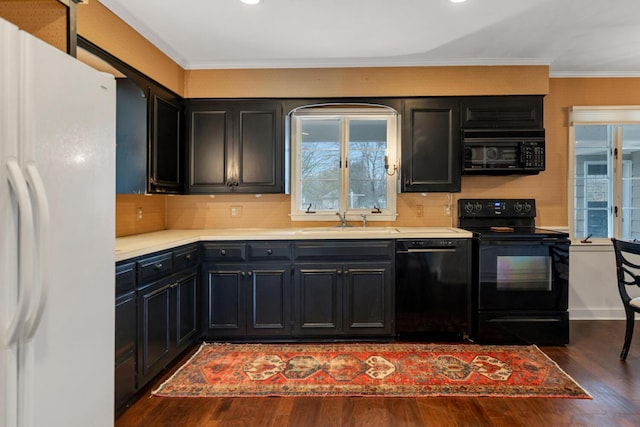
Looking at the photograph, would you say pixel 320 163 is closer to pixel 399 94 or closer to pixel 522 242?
pixel 399 94

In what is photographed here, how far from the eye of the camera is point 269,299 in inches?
125

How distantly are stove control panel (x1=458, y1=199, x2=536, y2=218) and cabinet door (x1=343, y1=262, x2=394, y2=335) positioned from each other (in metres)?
1.14

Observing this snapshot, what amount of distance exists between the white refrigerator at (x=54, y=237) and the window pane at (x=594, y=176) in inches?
171

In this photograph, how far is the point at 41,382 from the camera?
1.12m

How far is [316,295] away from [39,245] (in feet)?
7.70

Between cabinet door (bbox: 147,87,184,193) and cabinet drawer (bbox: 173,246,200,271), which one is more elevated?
cabinet door (bbox: 147,87,184,193)

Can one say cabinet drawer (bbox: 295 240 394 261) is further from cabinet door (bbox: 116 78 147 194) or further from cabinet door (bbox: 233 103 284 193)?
cabinet door (bbox: 116 78 147 194)

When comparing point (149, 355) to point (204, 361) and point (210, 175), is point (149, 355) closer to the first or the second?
point (204, 361)

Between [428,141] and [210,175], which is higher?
[428,141]

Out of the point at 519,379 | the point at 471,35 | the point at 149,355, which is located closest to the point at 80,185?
the point at 149,355

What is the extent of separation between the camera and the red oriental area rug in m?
2.41

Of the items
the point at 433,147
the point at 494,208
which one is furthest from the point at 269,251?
the point at 494,208

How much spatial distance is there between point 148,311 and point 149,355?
0.29 m

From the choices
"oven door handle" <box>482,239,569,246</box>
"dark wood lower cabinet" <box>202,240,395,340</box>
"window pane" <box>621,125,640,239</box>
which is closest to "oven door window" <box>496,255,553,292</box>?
"oven door handle" <box>482,239,569,246</box>
